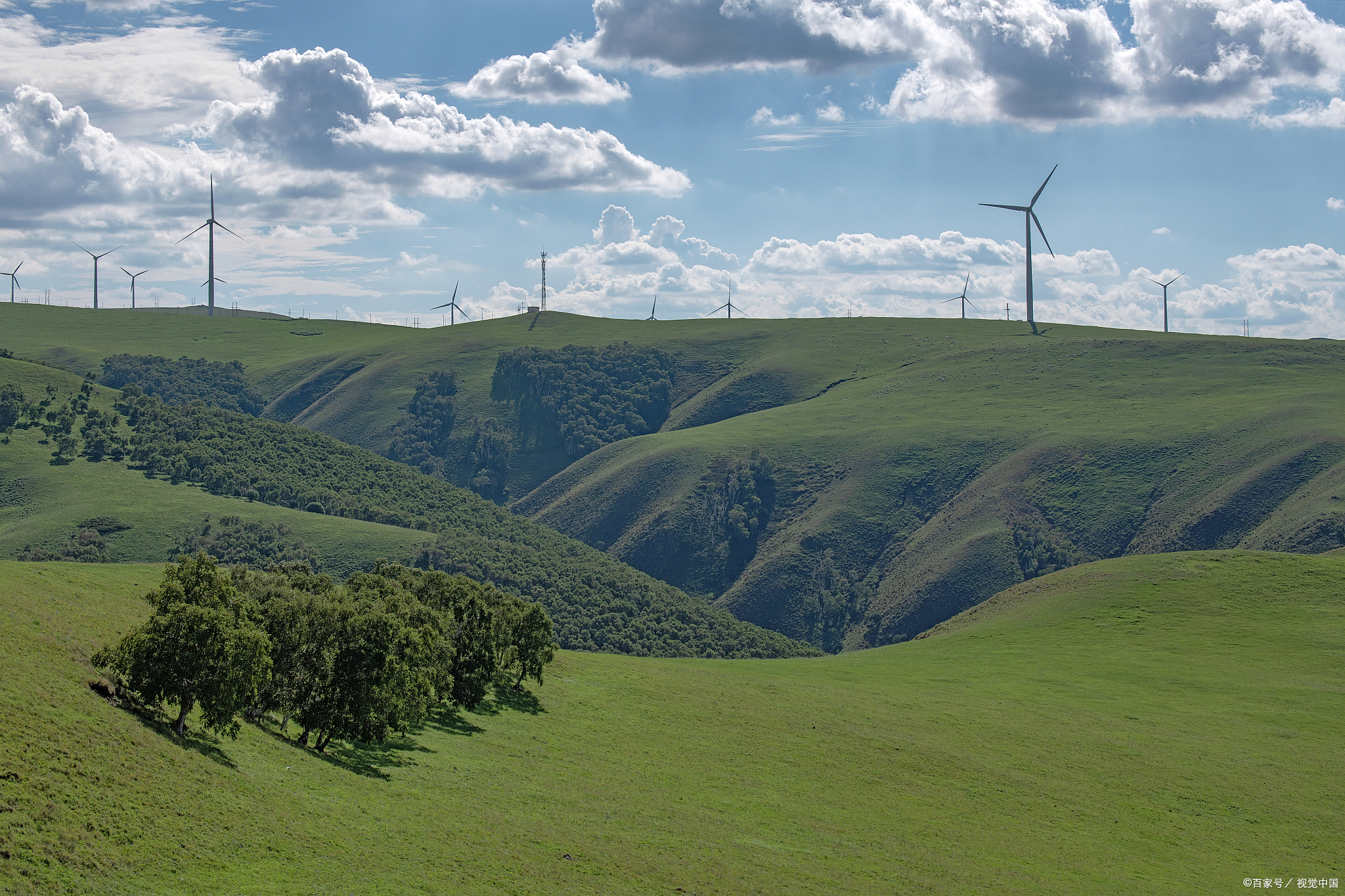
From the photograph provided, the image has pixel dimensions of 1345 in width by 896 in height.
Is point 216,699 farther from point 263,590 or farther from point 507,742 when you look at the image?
point 507,742

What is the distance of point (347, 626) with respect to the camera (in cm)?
5294

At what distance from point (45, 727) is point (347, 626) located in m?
15.7

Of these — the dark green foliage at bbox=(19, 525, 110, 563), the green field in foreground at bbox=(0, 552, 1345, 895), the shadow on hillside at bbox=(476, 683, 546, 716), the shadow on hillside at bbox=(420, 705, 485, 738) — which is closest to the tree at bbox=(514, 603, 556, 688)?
the shadow on hillside at bbox=(476, 683, 546, 716)

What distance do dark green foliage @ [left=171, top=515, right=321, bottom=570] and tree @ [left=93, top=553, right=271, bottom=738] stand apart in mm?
136088

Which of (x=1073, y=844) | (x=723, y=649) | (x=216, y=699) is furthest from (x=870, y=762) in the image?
(x=723, y=649)

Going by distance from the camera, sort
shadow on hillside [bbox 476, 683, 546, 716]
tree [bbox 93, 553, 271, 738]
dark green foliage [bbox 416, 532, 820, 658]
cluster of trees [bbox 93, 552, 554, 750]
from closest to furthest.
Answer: tree [bbox 93, 553, 271, 738] → cluster of trees [bbox 93, 552, 554, 750] → shadow on hillside [bbox 476, 683, 546, 716] → dark green foliage [bbox 416, 532, 820, 658]

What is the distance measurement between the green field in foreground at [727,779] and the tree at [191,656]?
1650mm

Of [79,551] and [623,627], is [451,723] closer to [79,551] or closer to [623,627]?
[623,627]

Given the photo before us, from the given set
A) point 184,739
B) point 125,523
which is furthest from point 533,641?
point 125,523

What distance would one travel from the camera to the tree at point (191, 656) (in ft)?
144

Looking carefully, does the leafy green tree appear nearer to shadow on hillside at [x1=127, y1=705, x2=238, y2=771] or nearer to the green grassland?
shadow on hillside at [x1=127, y1=705, x2=238, y2=771]

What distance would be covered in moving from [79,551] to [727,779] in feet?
458

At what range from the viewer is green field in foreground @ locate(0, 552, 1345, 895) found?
38406 mm

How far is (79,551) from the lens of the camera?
164250mm
